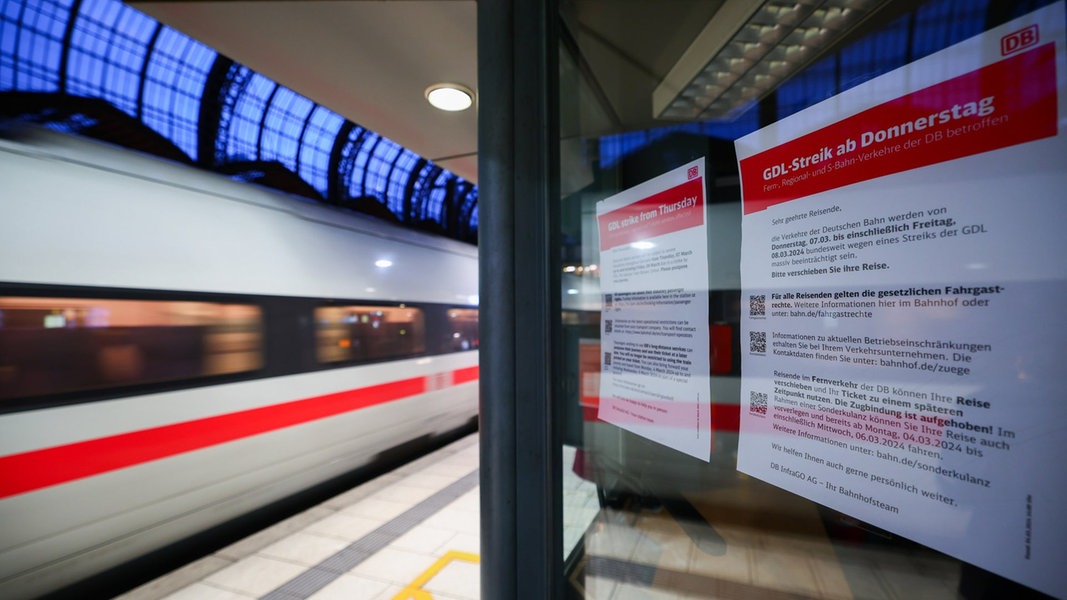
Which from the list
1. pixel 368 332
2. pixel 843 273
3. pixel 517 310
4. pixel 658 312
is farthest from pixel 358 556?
pixel 843 273

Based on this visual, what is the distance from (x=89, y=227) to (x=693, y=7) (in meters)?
3.55

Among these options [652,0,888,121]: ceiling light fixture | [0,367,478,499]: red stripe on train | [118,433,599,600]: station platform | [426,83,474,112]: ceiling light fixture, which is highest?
[426,83,474,112]: ceiling light fixture

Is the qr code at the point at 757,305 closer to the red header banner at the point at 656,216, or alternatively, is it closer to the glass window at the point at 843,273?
the glass window at the point at 843,273

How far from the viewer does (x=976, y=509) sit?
826 mm

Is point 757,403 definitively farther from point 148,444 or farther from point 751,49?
point 148,444

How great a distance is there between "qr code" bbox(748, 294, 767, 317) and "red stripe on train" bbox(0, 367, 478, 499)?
3.64 metres

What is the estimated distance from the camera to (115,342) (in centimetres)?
291

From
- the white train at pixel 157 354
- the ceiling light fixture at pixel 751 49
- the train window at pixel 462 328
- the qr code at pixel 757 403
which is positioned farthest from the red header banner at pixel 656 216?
the train window at pixel 462 328

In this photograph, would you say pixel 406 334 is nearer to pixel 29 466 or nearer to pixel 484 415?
pixel 29 466

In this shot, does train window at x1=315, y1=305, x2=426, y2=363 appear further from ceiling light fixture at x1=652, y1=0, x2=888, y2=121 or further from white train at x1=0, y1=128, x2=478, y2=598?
ceiling light fixture at x1=652, y1=0, x2=888, y2=121

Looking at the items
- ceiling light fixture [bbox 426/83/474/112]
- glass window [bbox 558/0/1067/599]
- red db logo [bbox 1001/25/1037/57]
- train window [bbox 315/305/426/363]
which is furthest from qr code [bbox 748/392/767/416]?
train window [bbox 315/305/426/363]

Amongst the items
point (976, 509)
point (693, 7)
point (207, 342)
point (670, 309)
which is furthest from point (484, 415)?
point (207, 342)

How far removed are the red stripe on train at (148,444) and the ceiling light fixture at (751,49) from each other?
3.64 metres

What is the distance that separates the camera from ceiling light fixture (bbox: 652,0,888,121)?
55.2 inches
